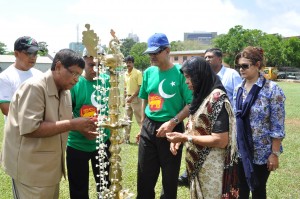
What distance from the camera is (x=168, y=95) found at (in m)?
3.17

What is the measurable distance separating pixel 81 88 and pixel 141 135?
2.74ft

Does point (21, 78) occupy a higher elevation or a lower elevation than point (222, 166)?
higher

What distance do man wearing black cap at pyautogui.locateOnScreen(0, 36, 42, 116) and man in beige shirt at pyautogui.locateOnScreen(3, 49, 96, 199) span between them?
108 centimetres

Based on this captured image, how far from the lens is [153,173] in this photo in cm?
327

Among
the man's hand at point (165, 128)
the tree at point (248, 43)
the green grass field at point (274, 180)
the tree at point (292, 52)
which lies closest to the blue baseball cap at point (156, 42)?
the man's hand at point (165, 128)

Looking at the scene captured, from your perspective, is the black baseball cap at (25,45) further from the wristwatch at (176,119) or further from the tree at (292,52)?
the tree at (292,52)

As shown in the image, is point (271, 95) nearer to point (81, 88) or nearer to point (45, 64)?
point (81, 88)

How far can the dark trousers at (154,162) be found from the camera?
Result: 10.4ft

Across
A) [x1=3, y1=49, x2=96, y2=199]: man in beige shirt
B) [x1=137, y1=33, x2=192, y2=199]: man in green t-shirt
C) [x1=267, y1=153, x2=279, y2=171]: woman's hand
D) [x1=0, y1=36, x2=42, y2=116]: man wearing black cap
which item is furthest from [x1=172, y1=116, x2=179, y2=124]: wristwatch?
[x1=0, y1=36, x2=42, y2=116]: man wearing black cap

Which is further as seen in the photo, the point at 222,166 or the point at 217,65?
the point at 217,65

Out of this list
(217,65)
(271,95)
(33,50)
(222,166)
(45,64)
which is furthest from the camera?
(45,64)

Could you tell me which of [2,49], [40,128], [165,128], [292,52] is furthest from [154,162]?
[2,49]

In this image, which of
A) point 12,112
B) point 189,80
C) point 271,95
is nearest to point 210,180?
point 189,80

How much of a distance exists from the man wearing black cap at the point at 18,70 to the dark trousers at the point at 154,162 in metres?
1.35
